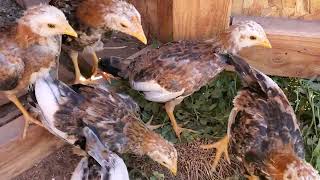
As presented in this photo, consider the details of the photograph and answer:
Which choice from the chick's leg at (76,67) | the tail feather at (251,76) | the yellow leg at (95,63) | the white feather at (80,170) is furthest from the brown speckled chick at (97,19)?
the white feather at (80,170)

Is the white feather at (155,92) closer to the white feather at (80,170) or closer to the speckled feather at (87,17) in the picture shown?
the speckled feather at (87,17)

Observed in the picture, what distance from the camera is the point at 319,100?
349cm

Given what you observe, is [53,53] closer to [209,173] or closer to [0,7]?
[0,7]

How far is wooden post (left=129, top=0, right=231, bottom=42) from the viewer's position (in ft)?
11.0

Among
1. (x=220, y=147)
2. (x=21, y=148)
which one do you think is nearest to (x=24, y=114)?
(x=21, y=148)

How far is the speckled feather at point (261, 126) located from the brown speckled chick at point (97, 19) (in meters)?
0.68

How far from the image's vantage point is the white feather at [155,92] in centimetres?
320

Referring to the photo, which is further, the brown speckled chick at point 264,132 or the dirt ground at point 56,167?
the dirt ground at point 56,167

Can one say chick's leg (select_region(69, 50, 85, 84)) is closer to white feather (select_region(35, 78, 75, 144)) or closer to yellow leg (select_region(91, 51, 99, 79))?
yellow leg (select_region(91, 51, 99, 79))

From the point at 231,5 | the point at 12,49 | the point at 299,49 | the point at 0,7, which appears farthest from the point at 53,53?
the point at 299,49

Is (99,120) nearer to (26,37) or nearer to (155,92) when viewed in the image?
(155,92)

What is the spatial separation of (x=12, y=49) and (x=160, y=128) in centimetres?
113

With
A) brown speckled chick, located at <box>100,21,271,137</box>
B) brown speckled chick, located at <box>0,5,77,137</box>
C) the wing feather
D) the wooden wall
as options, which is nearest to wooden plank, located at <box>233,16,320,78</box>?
the wooden wall

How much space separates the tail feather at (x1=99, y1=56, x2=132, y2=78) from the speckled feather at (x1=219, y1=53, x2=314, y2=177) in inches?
30.0
